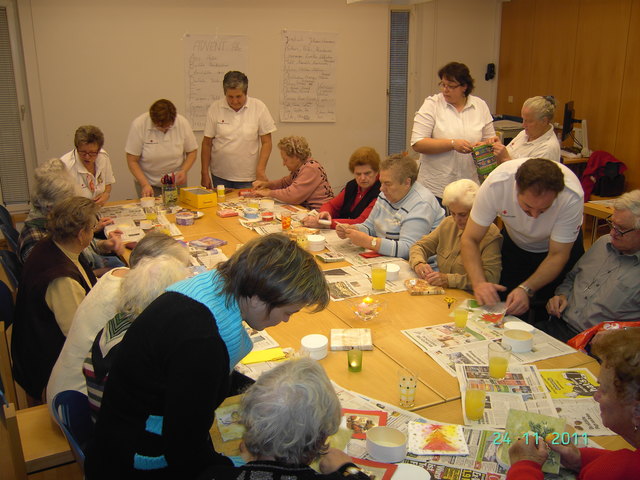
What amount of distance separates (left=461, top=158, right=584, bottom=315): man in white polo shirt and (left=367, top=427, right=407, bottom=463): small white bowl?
50.0 inches

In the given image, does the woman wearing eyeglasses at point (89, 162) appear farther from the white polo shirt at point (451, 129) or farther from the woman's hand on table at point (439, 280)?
the woman's hand on table at point (439, 280)

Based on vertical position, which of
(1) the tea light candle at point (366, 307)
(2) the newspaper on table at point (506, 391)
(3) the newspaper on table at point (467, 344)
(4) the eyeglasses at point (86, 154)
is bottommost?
(2) the newspaper on table at point (506, 391)

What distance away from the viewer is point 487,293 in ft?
9.77

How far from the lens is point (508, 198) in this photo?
321 centimetres

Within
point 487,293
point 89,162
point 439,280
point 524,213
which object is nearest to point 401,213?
point 439,280

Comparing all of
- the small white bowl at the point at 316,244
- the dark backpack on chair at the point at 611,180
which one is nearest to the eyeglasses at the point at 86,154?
the small white bowl at the point at 316,244

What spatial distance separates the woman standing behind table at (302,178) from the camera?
5102 mm

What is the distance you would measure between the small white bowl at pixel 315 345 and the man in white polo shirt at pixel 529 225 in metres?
0.94

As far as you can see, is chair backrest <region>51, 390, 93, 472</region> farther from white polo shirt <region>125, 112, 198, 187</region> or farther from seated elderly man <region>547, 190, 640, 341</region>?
white polo shirt <region>125, 112, 198, 187</region>

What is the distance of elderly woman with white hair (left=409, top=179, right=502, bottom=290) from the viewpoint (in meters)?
3.28

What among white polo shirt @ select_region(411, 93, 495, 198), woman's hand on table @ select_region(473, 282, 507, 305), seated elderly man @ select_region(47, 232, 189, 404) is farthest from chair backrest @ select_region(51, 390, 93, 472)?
white polo shirt @ select_region(411, 93, 495, 198)

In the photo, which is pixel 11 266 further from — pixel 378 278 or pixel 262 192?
pixel 262 192

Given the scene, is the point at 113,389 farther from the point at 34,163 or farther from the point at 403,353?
the point at 34,163

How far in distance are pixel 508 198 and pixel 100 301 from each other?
2155 mm
